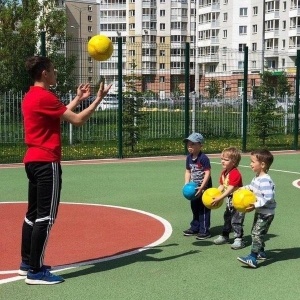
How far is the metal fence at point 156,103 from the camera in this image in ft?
53.0

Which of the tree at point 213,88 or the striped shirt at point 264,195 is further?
the tree at point 213,88

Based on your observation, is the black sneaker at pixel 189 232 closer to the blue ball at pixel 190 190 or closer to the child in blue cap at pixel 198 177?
the child in blue cap at pixel 198 177

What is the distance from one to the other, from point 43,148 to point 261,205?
92.8 inches

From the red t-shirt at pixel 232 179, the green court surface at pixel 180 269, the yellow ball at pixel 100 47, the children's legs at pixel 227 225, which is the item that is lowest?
the green court surface at pixel 180 269

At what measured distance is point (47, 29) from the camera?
2288 centimetres

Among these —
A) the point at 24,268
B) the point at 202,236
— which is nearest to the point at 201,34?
the point at 202,236

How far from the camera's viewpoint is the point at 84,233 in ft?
25.4

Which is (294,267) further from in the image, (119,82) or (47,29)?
(47,29)

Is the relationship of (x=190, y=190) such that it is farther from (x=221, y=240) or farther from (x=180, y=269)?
(x=180, y=269)

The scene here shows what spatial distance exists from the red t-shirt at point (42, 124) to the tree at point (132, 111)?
1175cm

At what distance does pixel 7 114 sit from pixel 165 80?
4919 mm

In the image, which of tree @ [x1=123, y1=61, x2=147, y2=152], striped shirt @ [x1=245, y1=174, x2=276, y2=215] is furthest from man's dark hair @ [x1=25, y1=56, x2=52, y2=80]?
tree @ [x1=123, y1=61, x2=147, y2=152]

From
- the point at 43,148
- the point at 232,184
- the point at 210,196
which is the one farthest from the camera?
the point at 232,184

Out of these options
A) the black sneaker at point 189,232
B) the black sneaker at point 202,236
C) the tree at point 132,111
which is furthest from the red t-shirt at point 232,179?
the tree at point 132,111
